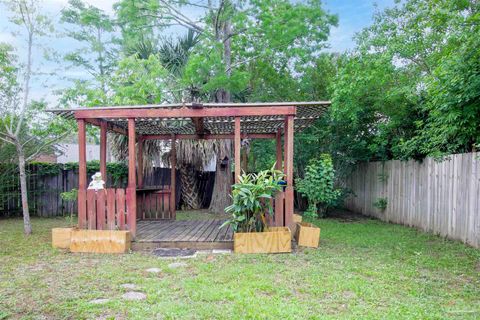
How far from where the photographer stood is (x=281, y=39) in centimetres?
916

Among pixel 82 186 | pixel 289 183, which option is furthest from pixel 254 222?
pixel 82 186

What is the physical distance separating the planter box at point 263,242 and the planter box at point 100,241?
1645 millimetres

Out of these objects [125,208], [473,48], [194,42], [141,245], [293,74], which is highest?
[194,42]

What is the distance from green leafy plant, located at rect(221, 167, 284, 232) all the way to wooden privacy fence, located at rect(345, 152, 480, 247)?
289 cm

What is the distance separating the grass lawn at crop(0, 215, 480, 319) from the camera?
2.96 m

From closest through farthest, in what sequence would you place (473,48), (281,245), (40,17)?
(473,48) → (281,245) → (40,17)

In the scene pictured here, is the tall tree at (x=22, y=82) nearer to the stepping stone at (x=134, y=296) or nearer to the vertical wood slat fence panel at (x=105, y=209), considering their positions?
the vertical wood slat fence panel at (x=105, y=209)

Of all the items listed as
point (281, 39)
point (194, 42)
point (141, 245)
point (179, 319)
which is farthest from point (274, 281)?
point (194, 42)

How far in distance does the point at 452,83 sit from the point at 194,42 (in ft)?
24.3

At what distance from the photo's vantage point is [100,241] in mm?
5301

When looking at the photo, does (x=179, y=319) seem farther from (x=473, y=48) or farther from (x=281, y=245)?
(x=473, y=48)

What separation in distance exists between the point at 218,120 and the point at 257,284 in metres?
4.00

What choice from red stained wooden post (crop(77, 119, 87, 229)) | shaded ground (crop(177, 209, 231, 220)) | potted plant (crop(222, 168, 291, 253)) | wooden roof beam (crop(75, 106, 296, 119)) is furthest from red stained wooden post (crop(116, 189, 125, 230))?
shaded ground (crop(177, 209, 231, 220))

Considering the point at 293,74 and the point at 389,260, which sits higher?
the point at 293,74
